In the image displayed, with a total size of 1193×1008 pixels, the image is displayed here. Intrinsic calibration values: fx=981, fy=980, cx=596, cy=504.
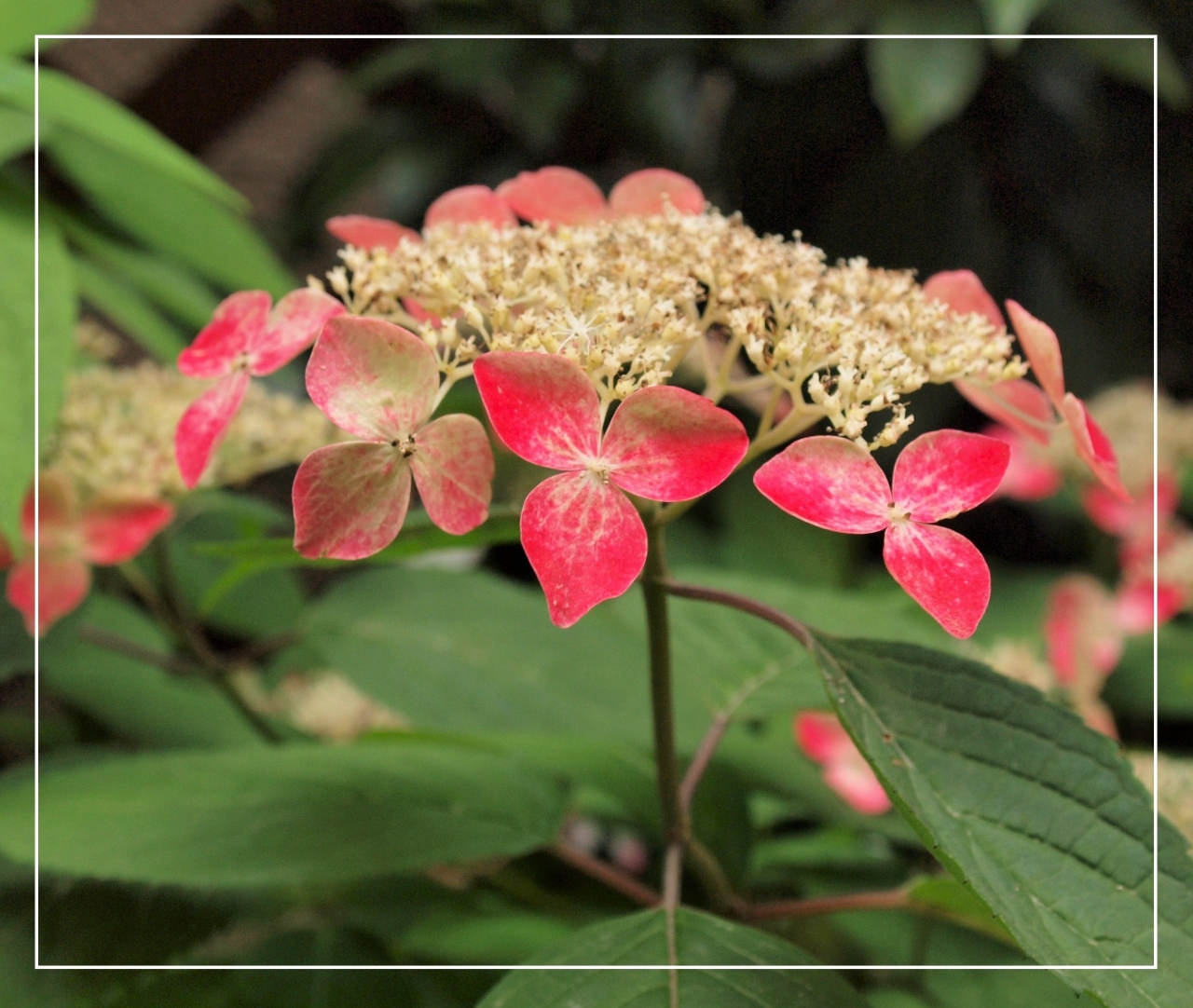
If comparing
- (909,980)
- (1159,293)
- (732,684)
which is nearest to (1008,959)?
(909,980)

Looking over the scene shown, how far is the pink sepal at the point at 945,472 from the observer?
0.25 meters

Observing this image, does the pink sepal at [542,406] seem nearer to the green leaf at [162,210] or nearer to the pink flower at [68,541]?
the pink flower at [68,541]

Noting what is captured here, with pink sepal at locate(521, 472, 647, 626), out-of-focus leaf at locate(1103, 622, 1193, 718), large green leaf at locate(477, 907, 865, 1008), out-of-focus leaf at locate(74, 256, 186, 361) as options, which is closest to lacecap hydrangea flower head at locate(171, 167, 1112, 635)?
pink sepal at locate(521, 472, 647, 626)

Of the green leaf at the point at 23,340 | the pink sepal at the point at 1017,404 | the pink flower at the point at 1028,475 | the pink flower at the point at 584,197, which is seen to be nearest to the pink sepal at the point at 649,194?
Result: the pink flower at the point at 584,197

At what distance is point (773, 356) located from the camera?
263mm

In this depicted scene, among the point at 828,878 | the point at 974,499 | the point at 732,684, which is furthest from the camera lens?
the point at 828,878

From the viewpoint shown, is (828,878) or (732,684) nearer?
(732,684)

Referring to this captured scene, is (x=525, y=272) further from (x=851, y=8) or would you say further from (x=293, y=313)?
(x=851, y=8)

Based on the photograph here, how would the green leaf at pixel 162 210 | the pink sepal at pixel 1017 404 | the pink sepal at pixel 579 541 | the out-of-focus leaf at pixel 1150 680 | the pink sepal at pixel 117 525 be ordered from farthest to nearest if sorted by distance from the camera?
the out-of-focus leaf at pixel 1150 680, the green leaf at pixel 162 210, the pink sepal at pixel 117 525, the pink sepal at pixel 1017 404, the pink sepal at pixel 579 541

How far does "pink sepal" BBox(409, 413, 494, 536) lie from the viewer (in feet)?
0.83

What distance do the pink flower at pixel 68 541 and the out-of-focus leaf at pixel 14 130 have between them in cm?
14

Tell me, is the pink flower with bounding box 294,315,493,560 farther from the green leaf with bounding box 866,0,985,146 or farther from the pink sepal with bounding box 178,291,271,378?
the green leaf with bounding box 866,0,985,146

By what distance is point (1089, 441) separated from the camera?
11.8 inches

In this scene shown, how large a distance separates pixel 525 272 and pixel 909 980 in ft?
1.23
